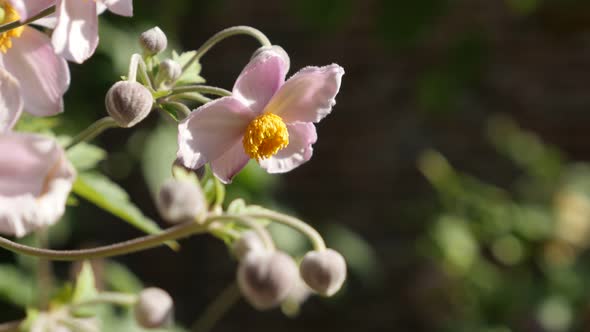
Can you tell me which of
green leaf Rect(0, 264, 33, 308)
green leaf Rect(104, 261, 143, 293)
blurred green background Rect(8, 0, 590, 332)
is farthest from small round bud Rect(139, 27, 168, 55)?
blurred green background Rect(8, 0, 590, 332)

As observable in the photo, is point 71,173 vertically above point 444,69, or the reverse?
point 71,173

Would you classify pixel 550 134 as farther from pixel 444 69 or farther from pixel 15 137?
pixel 15 137

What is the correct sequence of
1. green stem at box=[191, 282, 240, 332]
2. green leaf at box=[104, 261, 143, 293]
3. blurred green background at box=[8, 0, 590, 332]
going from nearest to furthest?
green stem at box=[191, 282, 240, 332] < green leaf at box=[104, 261, 143, 293] < blurred green background at box=[8, 0, 590, 332]

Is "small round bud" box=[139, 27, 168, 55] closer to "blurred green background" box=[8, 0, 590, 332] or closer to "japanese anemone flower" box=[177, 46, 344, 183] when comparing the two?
"japanese anemone flower" box=[177, 46, 344, 183]

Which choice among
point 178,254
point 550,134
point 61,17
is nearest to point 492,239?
point 550,134

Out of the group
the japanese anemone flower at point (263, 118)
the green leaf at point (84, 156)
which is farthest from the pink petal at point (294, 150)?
the green leaf at point (84, 156)

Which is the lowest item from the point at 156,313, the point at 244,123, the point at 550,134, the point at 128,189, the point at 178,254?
the point at 178,254

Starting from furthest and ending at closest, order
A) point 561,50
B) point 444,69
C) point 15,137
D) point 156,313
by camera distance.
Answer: point 561,50 < point 444,69 < point 156,313 < point 15,137
